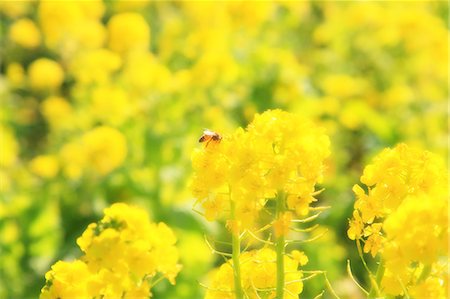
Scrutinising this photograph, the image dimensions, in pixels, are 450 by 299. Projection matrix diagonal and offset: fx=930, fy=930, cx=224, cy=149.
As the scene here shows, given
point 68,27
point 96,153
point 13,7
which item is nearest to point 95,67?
point 68,27

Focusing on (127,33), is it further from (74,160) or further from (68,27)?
(74,160)

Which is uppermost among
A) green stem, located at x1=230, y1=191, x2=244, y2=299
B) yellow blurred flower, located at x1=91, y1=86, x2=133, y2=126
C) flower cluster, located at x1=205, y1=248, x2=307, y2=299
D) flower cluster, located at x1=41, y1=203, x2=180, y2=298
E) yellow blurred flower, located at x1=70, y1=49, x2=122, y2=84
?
flower cluster, located at x1=41, y1=203, x2=180, y2=298

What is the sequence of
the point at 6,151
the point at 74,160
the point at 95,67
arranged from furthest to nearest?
the point at 95,67, the point at 6,151, the point at 74,160

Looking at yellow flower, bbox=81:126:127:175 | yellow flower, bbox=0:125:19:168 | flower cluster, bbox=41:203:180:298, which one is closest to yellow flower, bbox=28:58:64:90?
yellow flower, bbox=0:125:19:168

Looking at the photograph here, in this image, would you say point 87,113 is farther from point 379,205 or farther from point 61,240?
point 379,205

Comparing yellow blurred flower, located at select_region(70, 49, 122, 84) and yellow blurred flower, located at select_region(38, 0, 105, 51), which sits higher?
yellow blurred flower, located at select_region(38, 0, 105, 51)

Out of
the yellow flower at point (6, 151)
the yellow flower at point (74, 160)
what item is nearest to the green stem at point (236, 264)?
the yellow flower at point (74, 160)

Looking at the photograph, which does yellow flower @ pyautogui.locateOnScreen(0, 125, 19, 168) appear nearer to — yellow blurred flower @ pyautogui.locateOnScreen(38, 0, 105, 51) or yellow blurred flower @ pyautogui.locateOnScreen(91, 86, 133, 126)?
yellow blurred flower @ pyautogui.locateOnScreen(91, 86, 133, 126)
